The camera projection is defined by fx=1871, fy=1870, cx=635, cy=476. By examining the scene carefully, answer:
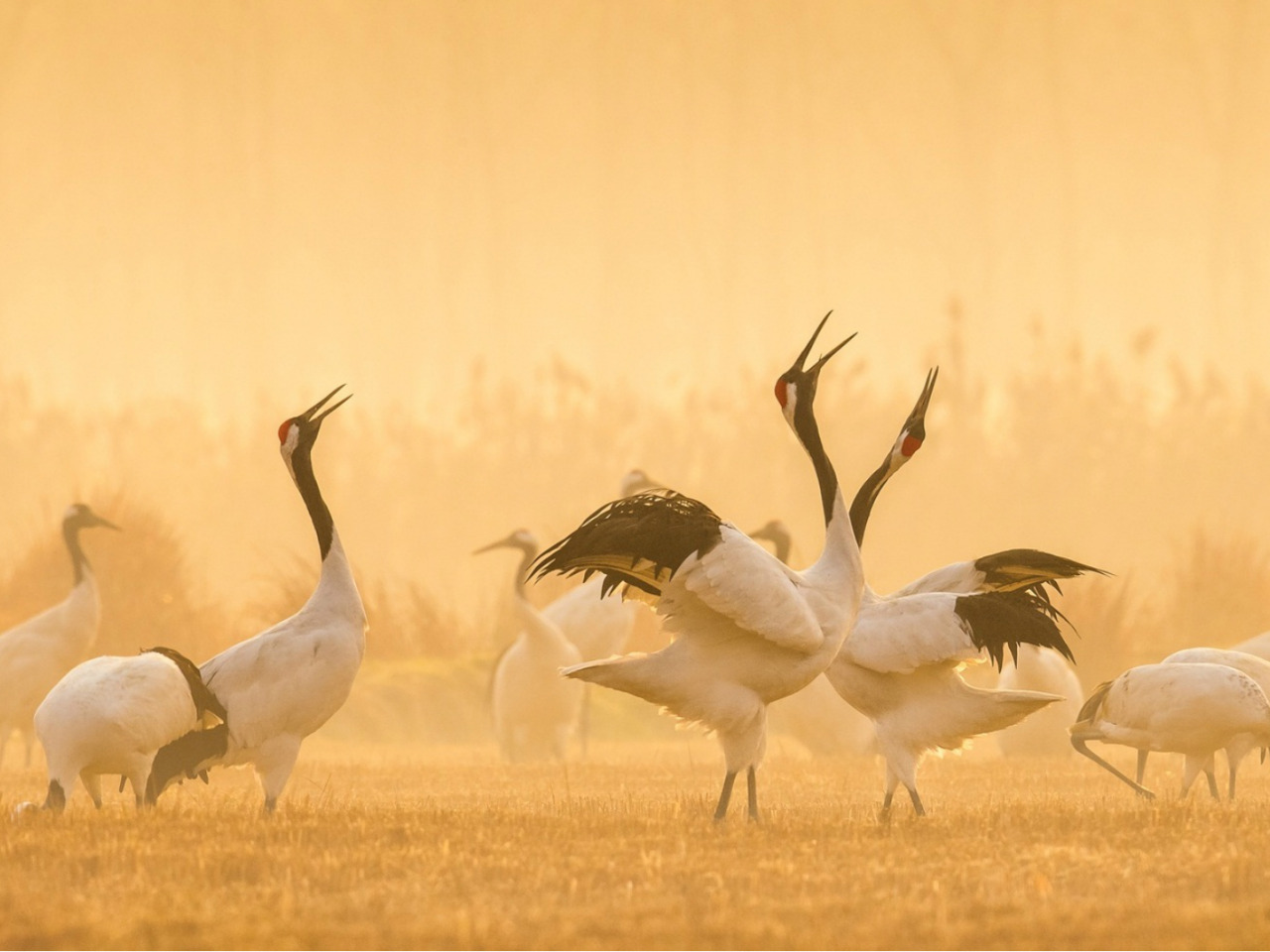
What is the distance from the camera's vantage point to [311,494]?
41.5 feet

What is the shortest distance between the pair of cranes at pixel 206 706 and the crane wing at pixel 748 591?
98.7 inches

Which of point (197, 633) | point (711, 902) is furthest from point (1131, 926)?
point (197, 633)

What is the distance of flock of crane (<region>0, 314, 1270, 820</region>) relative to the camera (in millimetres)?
10227

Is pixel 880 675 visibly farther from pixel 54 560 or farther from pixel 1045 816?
pixel 54 560

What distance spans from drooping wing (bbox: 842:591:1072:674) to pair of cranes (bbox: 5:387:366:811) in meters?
3.18

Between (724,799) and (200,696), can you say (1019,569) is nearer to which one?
(724,799)

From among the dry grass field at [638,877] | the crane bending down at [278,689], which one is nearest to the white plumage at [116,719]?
the crane bending down at [278,689]

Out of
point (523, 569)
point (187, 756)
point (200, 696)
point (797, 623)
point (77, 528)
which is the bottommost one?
point (187, 756)

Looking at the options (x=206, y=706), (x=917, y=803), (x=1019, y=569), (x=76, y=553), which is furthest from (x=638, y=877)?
(x=76, y=553)

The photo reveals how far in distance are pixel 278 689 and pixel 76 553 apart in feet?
28.0

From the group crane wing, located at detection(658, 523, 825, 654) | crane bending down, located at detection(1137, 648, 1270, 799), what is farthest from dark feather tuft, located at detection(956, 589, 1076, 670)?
crane bending down, located at detection(1137, 648, 1270, 799)

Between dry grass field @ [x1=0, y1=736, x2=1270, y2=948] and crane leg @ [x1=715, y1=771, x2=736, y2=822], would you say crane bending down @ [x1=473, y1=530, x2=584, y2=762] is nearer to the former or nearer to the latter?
dry grass field @ [x1=0, y1=736, x2=1270, y2=948]

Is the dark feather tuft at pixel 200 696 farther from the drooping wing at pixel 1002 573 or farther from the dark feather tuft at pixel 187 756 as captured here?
the drooping wing at pixel 1002 573

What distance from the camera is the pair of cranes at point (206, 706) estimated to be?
445 inches
